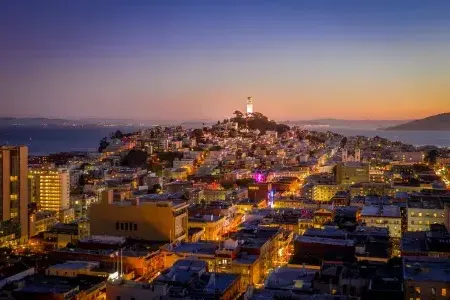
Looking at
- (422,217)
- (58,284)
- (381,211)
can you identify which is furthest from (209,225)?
(58,284)

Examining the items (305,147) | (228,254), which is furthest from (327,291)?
(305,147)

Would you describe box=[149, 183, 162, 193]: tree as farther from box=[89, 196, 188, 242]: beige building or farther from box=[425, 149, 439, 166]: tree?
box=[425, 149, 439, 166]: tree

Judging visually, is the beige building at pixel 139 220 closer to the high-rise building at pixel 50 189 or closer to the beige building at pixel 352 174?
the high-rise building at pixel 50 189

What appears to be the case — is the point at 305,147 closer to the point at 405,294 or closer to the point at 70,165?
the point at 70,165

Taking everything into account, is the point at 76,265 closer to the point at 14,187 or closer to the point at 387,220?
the point at 14,187

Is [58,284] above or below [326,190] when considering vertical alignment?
above

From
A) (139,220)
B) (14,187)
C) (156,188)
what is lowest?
(156,188)

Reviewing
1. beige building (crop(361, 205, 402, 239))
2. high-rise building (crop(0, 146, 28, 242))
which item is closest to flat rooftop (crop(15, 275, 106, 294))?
high-rise building (crop(0, 146, 28, 242))
